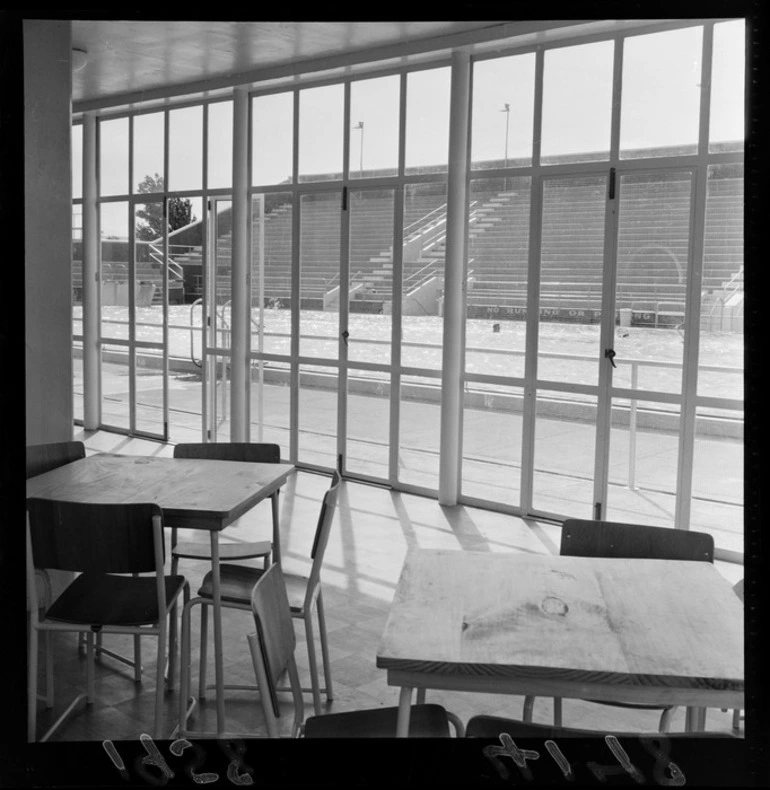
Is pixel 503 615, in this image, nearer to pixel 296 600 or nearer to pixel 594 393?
pixel 296 600

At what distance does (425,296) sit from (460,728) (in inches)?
203

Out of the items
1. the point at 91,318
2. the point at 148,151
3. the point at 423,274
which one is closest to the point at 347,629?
the point at 423,274

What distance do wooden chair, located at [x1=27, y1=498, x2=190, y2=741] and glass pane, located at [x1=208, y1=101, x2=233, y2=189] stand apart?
6145 mm

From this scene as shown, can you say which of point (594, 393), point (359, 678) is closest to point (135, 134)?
point (594, 393)

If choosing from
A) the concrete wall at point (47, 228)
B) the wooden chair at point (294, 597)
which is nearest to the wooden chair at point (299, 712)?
the wooden chair at point (294, 597)

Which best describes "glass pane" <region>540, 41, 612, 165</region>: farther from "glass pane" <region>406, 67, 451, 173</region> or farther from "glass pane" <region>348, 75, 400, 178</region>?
"glass pane" <region>348, 75, 400, 178</region>

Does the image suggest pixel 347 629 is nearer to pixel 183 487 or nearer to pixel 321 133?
pixel 183 487

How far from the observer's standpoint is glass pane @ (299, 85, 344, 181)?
771 cm

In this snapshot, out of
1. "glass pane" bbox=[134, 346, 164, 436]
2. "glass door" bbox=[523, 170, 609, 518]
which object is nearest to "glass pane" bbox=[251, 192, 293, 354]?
"glass pane" bbox=[134, 346, 164, 436]

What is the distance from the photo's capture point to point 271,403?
869 centimetres

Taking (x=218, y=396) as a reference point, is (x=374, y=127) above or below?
above

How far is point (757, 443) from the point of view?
2828 millimetres

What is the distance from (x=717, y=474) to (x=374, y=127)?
383 cm

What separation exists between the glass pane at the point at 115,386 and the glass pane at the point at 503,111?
4.48 meters
